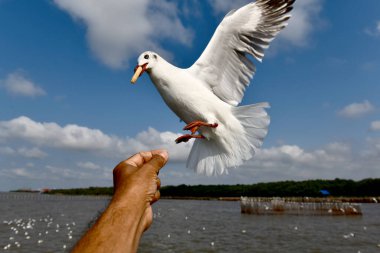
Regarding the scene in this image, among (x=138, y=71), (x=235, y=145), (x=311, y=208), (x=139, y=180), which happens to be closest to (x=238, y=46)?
(x=235, y=145)

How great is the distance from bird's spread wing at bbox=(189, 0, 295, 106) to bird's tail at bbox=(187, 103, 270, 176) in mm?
188

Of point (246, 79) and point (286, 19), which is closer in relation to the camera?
point (246, 79)

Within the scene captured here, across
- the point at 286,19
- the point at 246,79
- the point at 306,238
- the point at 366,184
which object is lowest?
the point at 306,238

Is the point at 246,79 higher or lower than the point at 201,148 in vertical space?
higher

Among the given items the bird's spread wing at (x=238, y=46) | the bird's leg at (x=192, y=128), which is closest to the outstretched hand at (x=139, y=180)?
the bird's leg at (x=192, y=128)

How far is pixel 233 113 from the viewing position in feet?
7.80

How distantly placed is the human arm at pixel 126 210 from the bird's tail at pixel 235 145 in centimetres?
91

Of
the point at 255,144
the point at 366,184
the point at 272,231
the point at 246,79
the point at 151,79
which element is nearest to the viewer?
the point at 151,79

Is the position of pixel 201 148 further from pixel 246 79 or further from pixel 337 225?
pixel 337 225

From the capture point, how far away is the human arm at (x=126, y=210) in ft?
3.43

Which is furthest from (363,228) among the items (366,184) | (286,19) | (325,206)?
(366,184)

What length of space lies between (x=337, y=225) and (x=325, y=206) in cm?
716

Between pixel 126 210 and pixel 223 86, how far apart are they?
1666 millimetres

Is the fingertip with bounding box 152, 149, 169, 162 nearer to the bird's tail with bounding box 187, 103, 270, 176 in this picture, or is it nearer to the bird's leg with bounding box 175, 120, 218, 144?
the bird's leg with bounding box 175, 120, 218, 144
